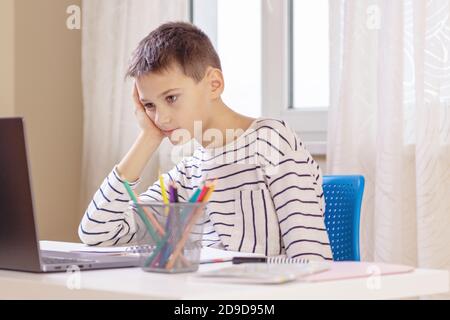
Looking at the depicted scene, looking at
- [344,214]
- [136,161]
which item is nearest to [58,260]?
[136,161]

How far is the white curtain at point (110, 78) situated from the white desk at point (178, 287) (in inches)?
74.0

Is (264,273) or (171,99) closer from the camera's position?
→ (264,273)

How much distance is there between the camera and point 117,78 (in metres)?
3.01

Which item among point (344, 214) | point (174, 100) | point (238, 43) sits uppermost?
point (238, 43)

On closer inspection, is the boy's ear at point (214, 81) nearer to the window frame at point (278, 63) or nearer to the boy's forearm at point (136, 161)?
the boy's forearm at point (136, 161)

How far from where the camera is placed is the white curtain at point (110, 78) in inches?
116

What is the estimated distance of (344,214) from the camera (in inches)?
66.9

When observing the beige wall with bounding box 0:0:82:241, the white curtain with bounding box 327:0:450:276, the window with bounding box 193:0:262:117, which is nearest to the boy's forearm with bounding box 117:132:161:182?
the white curtain with bounding box 327:0:450:276

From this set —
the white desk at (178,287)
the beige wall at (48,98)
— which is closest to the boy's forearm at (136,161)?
the white desk at (178,287)

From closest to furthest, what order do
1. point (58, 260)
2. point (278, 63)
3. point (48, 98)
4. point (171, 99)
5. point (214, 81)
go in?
point (58, 260), point (171, 99), point (214, 81), point (278, 63), point (48, 98)

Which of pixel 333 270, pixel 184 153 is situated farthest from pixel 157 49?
pixel 184 153

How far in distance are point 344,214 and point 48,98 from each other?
169cm

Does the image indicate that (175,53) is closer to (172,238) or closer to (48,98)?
(172,238)
